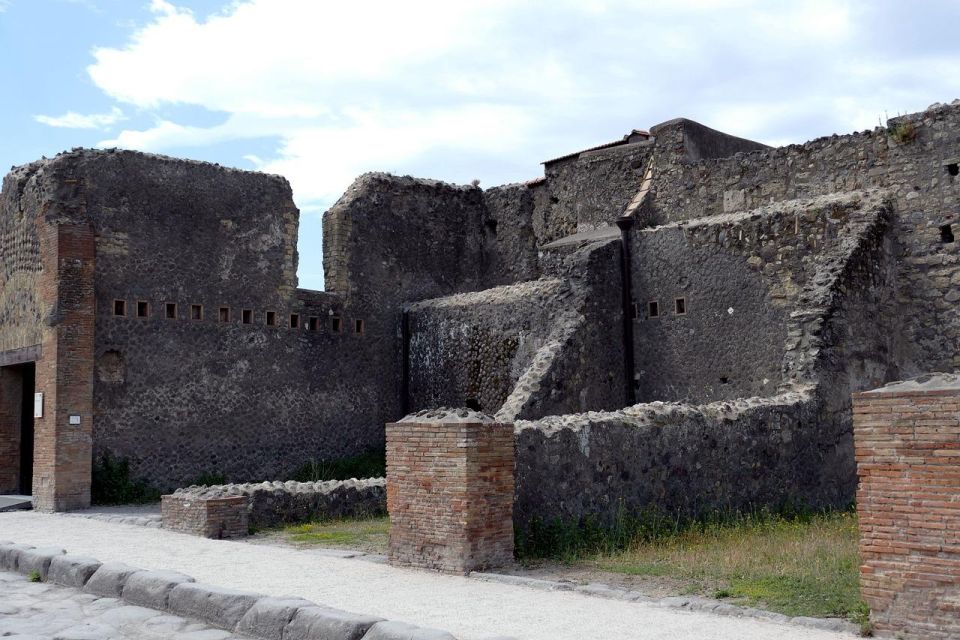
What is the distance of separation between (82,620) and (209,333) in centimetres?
920

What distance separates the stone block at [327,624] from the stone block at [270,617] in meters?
0.07

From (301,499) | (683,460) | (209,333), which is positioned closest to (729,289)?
(683,460)

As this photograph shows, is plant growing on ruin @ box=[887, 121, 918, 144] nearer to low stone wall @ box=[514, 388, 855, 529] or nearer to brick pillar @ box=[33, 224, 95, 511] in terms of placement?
low stone wall @ box=[514, 388, 855, 529]

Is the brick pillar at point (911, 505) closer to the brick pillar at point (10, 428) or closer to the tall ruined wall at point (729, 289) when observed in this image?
the tall ruined wall at point (729, 289)

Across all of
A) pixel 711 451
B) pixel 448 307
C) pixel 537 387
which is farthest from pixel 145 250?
pixel 711 451

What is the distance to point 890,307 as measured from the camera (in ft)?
39.8

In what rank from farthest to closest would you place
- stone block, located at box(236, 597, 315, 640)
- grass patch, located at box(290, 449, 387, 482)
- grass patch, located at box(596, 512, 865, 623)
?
grass patch, located at box(290, 449, 387, 482)
grass patch, located at box(596, 512, 865, 623)
stone block, located at box(236, 597, 315, 640)

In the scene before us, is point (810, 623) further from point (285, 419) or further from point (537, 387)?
point (285, 419)

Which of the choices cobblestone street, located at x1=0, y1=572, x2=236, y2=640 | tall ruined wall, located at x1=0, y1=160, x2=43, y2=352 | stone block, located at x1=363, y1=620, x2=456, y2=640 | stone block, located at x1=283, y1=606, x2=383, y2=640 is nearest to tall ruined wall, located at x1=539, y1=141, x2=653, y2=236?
Answer: tall ruined wall, located at x1=0, y1=160, x2=43, y2=352

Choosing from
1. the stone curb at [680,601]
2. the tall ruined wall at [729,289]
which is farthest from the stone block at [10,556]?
the tall ruined wall at [729,289]

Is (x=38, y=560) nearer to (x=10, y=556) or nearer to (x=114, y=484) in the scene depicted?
(x=10, y=556)

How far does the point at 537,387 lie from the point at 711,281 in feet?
9.86

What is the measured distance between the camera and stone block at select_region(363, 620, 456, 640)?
5.31 metres

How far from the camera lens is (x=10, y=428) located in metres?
15.8
